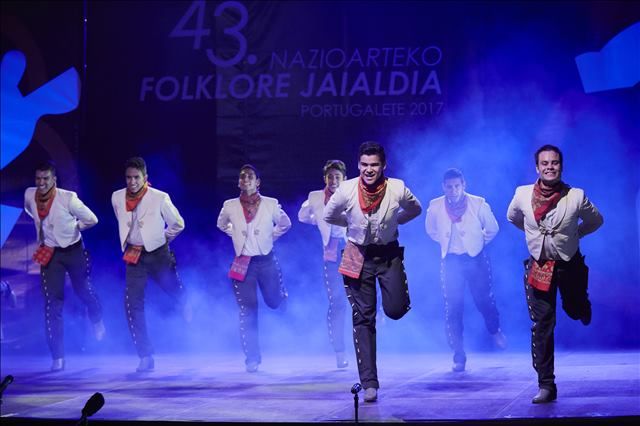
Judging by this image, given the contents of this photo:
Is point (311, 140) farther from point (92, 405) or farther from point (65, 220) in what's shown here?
point (92, 405)

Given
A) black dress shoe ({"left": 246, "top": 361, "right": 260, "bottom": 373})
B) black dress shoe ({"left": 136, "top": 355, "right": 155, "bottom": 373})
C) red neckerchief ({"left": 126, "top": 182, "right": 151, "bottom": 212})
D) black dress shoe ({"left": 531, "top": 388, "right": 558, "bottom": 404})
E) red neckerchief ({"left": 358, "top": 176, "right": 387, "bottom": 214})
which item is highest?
red neckerchief ({"left": 126, "top": 182, "right": 151, "bottom": 212})

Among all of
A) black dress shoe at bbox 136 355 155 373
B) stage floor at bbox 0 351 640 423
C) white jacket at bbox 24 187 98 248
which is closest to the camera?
stage floor at bbox 0 351 640 423

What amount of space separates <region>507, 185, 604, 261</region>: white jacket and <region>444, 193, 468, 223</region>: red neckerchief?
204 centimetres

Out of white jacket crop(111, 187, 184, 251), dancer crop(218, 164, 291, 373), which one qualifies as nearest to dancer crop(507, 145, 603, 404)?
dancer crop(218, 164, 291, 373)

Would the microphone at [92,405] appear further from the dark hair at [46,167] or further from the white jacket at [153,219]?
the dark hair at [46,167]

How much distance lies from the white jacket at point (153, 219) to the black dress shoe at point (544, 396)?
4197 millimetres

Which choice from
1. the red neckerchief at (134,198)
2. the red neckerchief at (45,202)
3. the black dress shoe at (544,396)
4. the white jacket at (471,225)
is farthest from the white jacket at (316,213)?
the black dress shoe at (544,396)

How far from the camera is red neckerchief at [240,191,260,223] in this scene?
9161 mm

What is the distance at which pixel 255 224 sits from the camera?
911 centimetres

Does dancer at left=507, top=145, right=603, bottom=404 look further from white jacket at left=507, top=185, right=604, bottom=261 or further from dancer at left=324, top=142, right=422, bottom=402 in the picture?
dancer at left=324, top=142, right=422, bottom=402

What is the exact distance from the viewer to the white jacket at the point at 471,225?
876 centimetres

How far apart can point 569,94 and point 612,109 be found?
47 centimetres

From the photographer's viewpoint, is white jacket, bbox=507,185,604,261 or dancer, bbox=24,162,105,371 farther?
dancer, bbox=24,162,105,371

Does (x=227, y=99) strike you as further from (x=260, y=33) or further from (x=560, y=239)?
(x=560, y=239)
